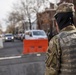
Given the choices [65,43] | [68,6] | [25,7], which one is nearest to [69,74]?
[65,43]

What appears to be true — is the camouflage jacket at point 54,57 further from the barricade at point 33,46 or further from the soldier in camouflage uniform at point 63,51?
the barricade at point 33,46

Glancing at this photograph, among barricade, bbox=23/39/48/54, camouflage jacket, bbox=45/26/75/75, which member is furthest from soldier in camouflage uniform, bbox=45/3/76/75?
barricade, bbox=23/39/48/54

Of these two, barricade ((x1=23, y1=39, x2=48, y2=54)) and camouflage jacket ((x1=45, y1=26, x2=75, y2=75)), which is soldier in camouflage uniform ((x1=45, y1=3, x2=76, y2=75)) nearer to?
camouflage jacket ((x1=45, y1=26, x2=75, y2=75))

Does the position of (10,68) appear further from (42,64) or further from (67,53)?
(67,53)

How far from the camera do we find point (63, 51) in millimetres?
3590

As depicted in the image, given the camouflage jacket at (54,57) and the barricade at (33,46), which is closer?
the camouflage jacket at (54,57)

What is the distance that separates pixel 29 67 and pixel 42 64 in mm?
702

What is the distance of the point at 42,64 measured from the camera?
12.6 metres

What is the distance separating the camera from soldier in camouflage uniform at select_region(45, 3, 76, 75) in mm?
3557

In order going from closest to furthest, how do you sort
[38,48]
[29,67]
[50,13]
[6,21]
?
[29,67]
[38,48]
[50,13]
[6,21]

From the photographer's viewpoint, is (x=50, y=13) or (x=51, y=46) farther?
(x=50, y=13)

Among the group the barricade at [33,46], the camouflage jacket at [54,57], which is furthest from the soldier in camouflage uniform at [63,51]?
the barricade at [33,46]

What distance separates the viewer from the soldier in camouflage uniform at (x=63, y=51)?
11.7 feet

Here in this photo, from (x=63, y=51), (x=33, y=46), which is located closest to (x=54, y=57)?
(x=63, y=51)
